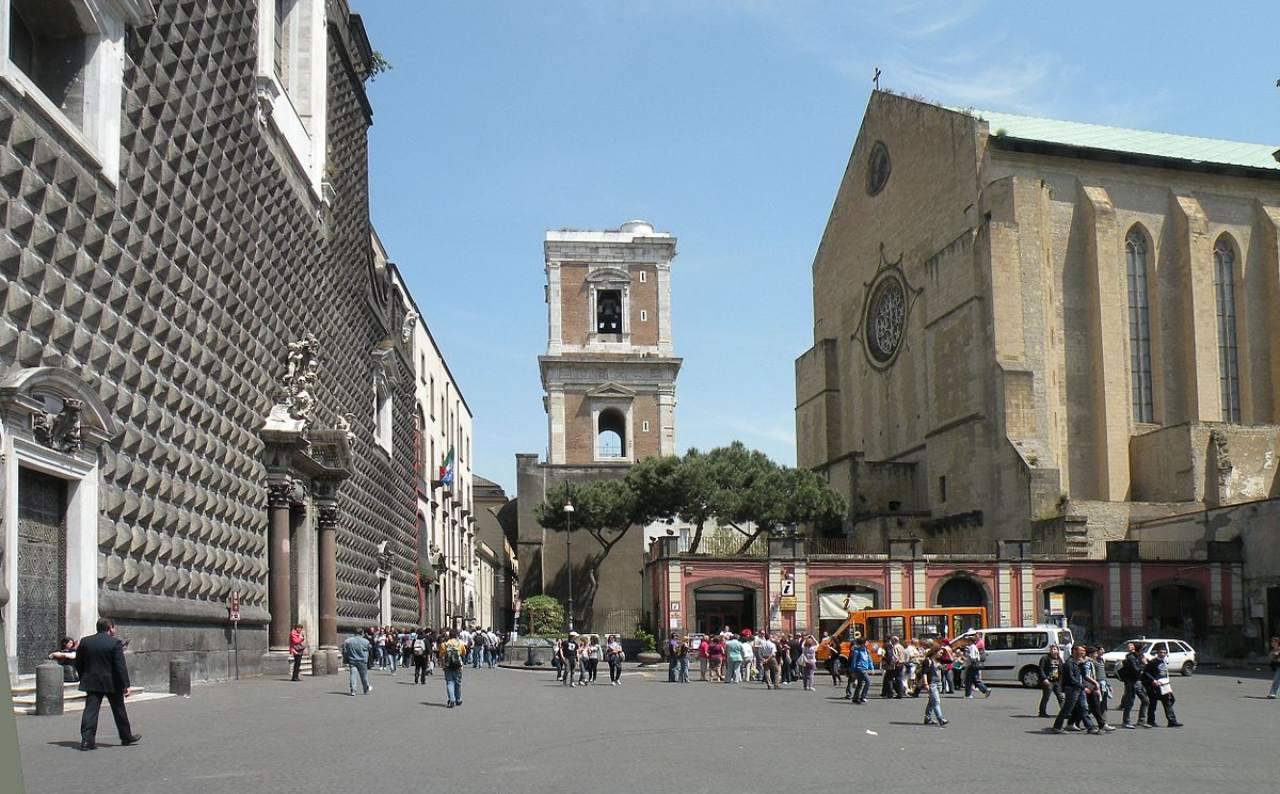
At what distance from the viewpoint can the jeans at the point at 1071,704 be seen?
17.7 metres

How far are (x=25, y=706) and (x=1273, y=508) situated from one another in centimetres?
4272

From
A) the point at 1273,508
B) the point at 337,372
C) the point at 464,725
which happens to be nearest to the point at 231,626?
the point at 464,725

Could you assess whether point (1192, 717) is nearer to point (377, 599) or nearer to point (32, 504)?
point (32, 504)

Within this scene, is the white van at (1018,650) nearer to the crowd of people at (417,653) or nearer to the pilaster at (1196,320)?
the crowd of people at (417,653)

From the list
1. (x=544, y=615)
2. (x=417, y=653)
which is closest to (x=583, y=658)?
(x=417, y=653)

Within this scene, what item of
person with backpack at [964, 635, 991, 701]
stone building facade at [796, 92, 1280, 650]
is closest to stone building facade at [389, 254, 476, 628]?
stone building facade at [796, 92, 1280, 650]

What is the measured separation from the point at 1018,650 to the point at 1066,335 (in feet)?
92.8


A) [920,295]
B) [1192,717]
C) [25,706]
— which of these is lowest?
[1192,717]

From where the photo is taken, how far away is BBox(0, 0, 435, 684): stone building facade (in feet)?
51.6

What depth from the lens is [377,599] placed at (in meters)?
40.1

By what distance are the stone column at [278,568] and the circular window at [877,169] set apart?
4585 cm

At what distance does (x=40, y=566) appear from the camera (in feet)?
52.8

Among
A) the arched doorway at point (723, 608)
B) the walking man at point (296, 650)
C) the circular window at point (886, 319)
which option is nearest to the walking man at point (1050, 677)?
the walking man at point (296, 650)

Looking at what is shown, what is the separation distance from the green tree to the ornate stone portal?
27036 millimetres
